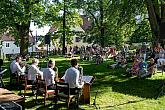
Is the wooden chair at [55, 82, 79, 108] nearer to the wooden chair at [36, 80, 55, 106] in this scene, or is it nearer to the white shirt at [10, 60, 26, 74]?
the wooden chair at [36, 80, 55, 106]

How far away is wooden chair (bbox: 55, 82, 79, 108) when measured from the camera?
1120 cm

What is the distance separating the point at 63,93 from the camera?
11.5 meters

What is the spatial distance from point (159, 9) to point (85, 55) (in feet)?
34.0

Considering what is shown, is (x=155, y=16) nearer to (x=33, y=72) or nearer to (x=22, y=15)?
(x=33, y=72)

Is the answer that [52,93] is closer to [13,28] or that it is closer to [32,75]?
[32,75]

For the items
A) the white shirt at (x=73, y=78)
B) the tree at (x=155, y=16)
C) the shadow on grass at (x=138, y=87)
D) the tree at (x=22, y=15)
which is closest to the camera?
the white shirt at (x=73, y=78)

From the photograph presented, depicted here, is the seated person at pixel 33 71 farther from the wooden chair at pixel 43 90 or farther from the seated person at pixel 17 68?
the seated person at pixel 17 68

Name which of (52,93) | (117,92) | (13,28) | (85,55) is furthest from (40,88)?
(13,28)

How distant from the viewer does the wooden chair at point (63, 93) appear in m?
11.2

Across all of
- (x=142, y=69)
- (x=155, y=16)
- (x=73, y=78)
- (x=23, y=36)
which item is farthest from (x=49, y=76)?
(x=23, y=36)

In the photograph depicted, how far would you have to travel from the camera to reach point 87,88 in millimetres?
12523

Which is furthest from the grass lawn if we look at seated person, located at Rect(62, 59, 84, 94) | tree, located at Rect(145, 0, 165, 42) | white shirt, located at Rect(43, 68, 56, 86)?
tree, located at Rect(145, 0, 165, 42)

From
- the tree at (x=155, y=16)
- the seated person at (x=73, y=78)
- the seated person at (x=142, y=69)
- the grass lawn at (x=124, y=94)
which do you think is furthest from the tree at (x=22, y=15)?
the seated person at (x=73, y=78)

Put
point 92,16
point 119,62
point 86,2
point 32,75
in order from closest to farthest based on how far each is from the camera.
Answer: point 32,75 < point 119,62 < point 86,2 < point 92,16
